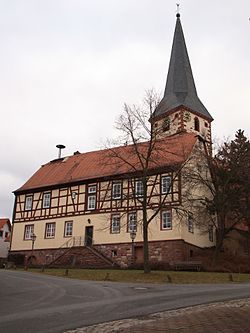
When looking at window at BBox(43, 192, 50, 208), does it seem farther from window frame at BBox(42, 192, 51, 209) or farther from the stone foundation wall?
the stone foundation wall

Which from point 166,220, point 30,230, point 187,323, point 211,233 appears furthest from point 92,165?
point 187,323

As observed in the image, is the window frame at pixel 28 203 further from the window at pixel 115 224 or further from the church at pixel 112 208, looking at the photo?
the window at pixel 115 224

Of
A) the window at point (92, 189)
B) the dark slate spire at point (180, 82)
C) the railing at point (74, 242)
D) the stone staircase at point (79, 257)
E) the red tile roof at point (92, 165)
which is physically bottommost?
the stone staircase at point (79, 257)

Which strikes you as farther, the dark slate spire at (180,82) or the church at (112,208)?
the dark slate spire at (180,82)

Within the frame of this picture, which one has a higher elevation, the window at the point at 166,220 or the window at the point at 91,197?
the window at the point at 91,197

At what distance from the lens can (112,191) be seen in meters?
38.5

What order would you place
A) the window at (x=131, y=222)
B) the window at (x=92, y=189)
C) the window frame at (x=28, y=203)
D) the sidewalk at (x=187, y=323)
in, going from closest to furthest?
the sidewalk at (x=187, y=323) < the window at (x=131, y=222) < the window at (x=92, y=189) < the window frame at (x=28, y=203)

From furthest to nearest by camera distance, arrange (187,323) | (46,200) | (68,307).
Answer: (46,200) < (68,307) < (187,323)

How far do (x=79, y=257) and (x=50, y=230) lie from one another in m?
5.99

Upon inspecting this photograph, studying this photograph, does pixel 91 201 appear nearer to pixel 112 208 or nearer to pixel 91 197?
pixel 91 197

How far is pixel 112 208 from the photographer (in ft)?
126

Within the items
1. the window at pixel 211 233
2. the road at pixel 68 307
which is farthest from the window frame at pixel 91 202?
the road at pixel 68 307

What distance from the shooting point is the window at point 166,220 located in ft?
113

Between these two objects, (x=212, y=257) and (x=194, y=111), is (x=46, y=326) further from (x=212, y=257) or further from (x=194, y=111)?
(x=194, y=111)
